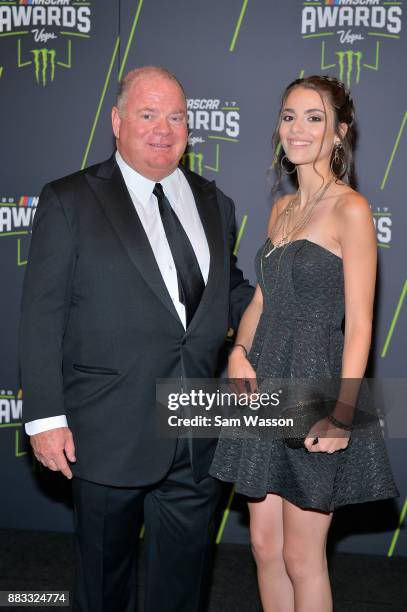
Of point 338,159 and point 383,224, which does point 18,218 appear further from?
point 338,159

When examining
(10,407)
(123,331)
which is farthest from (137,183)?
(10,407)

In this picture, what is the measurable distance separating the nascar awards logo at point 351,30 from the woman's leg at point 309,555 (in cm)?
216

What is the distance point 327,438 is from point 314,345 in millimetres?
289

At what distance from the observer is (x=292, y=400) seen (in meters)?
2.32

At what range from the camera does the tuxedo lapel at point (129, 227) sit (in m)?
2.39

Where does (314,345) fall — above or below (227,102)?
below

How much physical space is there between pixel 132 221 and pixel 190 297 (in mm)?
313

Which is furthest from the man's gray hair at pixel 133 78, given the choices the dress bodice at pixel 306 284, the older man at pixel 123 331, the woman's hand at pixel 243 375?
the woman's hand at pixel 243 375

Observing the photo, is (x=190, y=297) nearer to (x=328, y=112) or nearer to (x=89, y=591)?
(x=328, y=112)

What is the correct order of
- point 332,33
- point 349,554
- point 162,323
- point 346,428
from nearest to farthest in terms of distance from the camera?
point 346,428 → point 162,323 → point 332,33 → point 349,554

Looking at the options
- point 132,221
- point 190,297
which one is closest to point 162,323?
point 190,297

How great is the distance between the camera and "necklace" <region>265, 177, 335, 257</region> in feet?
7.85

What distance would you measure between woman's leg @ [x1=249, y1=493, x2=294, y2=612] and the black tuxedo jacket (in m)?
0.30

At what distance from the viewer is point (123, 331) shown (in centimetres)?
240
